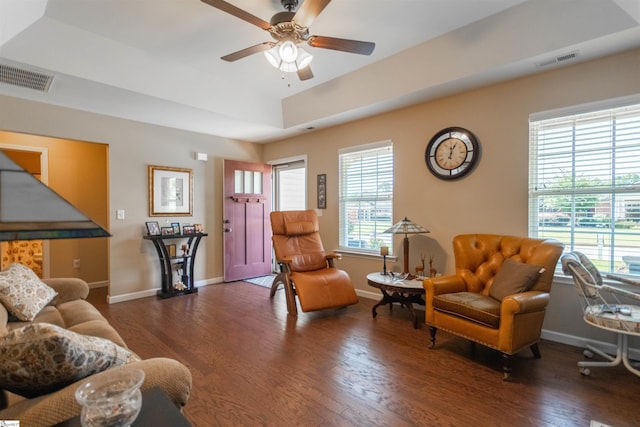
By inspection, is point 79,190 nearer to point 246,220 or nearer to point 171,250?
point 171,250

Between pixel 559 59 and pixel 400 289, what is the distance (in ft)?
8.17

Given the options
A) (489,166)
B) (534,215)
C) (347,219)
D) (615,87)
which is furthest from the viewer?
(347,219)

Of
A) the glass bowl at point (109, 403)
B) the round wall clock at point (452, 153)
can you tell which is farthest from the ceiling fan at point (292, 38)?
the glass bowl at point (109, 403)

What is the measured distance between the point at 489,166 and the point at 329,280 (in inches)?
84.2

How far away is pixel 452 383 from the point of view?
214 centimetres

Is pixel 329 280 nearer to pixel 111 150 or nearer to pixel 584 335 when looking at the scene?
pixel 584 335

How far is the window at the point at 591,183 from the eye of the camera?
2.50 meters

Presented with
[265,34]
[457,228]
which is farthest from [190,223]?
[457,228]

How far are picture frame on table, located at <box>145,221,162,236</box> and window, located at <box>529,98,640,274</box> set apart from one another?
4.61m

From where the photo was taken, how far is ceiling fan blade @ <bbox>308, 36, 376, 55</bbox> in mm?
2330

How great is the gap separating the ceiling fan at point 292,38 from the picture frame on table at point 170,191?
261 centimetres

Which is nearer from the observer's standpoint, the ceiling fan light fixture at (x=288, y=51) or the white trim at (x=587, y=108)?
the ceiling fan light fixture at (x=288, y=51)

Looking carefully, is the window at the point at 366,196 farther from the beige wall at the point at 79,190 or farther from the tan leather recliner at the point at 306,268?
the beige wall at the point at 79,190

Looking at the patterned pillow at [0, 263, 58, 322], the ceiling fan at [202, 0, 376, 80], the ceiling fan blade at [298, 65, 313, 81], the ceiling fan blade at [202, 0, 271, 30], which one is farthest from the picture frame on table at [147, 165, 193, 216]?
the ceiling fan blade at [202, 0, 271, 30]
